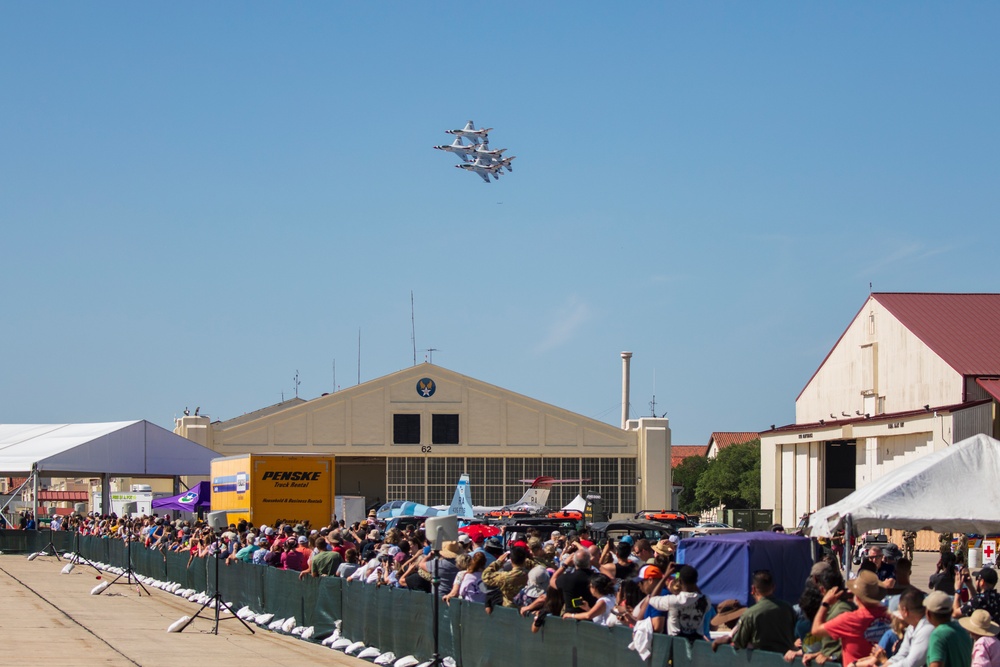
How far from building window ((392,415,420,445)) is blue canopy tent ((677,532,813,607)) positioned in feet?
196

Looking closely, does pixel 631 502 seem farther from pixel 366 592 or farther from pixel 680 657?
pixel 680 657

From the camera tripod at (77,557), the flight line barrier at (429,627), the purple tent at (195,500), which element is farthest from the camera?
the purple tent at (195,500)

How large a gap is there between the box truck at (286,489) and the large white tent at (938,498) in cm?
1687

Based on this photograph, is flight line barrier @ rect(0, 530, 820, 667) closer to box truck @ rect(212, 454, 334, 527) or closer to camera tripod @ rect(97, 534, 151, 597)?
camera tripod @ rect(97, 534, 151, 597)

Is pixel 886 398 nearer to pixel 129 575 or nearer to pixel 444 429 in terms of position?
pixel 444 429

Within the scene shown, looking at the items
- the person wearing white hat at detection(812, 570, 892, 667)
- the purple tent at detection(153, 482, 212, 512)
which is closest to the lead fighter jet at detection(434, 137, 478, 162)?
the purple tent at detection(153, 482, 212, 512)

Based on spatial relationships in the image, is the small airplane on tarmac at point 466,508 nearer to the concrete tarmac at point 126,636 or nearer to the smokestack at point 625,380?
the smokestack at point 625,380

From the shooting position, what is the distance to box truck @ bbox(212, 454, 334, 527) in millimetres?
32281

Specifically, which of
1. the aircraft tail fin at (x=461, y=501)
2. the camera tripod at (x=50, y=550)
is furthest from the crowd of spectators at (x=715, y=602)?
the aircraft tail fin at (x=461, y=501)

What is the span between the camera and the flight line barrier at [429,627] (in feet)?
35.7

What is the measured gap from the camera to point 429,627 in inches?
619

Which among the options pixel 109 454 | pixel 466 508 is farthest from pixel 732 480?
pixel 109 454

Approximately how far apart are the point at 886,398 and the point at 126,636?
136ft

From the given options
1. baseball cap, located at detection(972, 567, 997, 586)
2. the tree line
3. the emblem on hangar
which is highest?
the emblem on hangar
